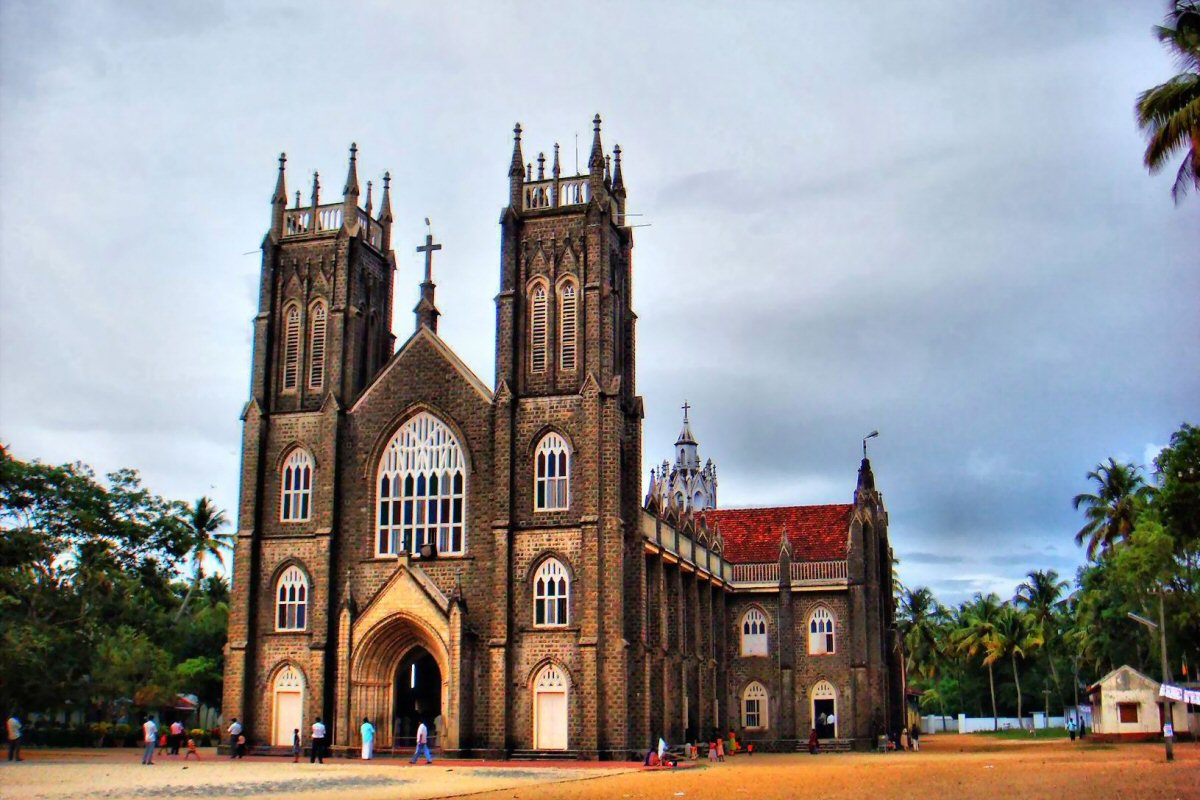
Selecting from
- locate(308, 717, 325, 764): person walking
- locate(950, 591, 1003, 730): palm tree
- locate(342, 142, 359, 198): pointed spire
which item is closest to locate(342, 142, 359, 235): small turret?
locate(342, 142, 359, 198): pointed spire

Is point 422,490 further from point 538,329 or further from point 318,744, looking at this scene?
point 318,744

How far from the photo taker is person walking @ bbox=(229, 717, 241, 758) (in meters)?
41.8

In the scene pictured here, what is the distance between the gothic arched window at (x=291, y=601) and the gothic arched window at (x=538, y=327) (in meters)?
10.5

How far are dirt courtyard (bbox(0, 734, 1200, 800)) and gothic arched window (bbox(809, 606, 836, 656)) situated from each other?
1414 centimetres

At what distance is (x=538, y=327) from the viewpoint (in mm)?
44062

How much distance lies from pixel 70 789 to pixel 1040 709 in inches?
3616

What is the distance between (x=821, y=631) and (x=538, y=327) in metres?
20.9

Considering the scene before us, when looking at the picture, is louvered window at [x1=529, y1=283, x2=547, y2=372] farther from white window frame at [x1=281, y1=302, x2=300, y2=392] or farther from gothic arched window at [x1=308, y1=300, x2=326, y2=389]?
white window frame at [x1=281, y1=302, x2=300, y2=392]

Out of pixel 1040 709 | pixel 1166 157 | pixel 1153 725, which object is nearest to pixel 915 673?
pixel 1040 709

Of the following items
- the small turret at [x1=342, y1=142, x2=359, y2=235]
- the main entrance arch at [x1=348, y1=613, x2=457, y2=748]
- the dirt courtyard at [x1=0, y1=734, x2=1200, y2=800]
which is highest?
the small turret at [x1=342, y1=142, x2=359, y2=235]

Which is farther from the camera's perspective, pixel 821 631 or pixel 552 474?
pixel 821 631

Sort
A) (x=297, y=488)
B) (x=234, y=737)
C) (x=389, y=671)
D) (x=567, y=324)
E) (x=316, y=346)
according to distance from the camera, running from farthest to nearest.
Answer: (x=316, y=346) → (x=297, y=488) → (x=567, y=324) → (x=389, y=671) → (x=234, y=737)

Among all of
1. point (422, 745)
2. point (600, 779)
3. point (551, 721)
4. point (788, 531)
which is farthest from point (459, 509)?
point (788, 531)

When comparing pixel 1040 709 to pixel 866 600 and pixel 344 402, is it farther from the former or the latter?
pixel 344 402
